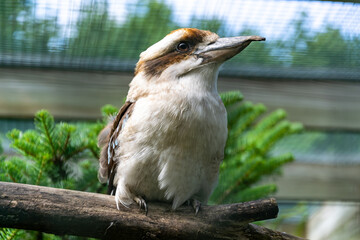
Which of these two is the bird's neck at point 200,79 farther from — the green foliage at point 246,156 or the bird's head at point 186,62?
the green foliage at point 246,156

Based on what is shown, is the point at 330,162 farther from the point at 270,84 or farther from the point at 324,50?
the point at 324,50

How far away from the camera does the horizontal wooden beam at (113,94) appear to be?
322cm

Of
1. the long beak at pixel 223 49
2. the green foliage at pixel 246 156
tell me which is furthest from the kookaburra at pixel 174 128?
the green foliage at pixel 246 156

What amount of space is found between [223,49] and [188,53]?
0.58 feet

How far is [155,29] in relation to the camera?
2822 millimetres

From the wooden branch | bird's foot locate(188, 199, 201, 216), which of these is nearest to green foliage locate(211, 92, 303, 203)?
bird's foot locate(188, 199, 201, 216)

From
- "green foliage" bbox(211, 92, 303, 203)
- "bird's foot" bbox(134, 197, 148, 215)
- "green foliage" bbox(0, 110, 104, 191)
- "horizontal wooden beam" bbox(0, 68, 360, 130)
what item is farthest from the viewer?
"horizontal wooden beam" bbox(0, 68, 360, 130)

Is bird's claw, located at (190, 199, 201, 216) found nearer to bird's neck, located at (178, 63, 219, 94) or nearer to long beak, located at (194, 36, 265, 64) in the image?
bird's neck, located at (178, 63, 219, 94)

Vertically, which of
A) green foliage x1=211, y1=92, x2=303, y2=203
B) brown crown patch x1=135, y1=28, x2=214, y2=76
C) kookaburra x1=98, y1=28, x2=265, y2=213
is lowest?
green foliage x1=211, y1=92, x2=303, y2=203

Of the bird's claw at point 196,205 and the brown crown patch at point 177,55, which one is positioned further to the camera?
the brown crown patch at point 177,55

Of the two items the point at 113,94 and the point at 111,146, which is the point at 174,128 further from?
the point at 113,94

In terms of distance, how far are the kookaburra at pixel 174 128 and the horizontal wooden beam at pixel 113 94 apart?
3.82ft

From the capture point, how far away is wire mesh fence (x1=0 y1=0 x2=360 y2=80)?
8.70ft

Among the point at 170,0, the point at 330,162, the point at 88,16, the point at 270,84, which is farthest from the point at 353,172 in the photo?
the point at 88,16
